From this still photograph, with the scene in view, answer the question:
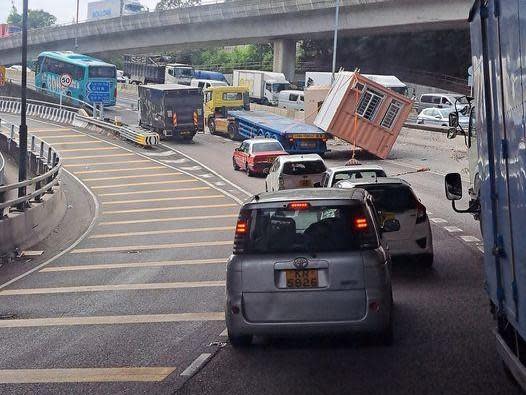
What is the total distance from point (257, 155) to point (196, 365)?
90.5 ft

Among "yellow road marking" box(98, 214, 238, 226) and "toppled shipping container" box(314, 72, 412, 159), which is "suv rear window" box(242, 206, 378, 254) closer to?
"yellow road marking" box(98, 214, 238, 226)

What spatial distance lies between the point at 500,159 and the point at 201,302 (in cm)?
697

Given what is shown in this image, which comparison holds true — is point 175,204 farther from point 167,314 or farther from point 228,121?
point 228,121

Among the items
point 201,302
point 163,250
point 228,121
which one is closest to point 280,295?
point 201,302

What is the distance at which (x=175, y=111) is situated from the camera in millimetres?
49781

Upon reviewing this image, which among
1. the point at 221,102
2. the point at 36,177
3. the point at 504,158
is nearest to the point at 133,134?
the point at 221,102

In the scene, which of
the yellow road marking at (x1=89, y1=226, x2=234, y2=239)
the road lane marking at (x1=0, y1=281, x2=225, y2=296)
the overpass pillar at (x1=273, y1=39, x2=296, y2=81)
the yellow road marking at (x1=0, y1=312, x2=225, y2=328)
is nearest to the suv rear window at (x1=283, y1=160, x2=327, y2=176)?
the yellow road marking at (x1=89, y1=226, x2=234, y2=239)

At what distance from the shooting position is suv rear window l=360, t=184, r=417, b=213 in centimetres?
1548

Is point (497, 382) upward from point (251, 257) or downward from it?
downward

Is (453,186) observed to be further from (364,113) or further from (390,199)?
(364,113)

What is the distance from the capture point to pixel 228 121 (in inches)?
2082

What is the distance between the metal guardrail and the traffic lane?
10048 mm

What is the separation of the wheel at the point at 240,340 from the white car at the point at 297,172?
59.3 ft

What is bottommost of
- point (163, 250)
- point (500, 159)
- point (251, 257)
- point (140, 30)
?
point (163, 250)
